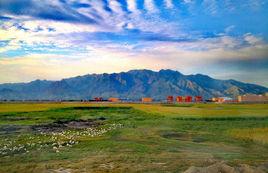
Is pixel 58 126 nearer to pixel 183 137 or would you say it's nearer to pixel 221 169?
pixel 183 137

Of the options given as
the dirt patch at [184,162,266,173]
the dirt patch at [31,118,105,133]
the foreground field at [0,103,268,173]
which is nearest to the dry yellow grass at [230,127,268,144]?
the foreground field at [0,103,268,173]

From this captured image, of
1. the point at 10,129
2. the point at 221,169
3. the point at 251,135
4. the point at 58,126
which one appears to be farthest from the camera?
the point at 58,126

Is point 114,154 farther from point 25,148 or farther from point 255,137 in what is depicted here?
point 255,137

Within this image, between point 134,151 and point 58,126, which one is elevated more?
point 58,126

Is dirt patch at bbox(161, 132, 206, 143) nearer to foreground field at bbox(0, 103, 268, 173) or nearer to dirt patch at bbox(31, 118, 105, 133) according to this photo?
foreground field at bbox(0, 103, 268, 173)


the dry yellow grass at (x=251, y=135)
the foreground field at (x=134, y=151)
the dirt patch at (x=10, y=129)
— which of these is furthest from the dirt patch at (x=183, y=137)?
the dirt patch at (x=10, y=129)

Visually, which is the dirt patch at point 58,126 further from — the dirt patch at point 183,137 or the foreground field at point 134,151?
the dirt patch at point 183,137

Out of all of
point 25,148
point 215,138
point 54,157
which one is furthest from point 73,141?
point 215,138

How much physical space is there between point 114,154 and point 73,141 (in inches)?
323

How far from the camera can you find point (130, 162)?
2523cm

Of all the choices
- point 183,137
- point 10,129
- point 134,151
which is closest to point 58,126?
point 10,129

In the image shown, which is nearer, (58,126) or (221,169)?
(221,169)

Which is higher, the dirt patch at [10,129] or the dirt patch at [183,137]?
the dirt patch at [10,129]

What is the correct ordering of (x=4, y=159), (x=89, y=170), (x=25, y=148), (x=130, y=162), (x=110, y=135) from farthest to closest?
1. (x=110, y=135)
2. (x=25, y=148)
3. (x=4, y=159)
4. (x=130, y=162)
5. (x=89, y=170)
